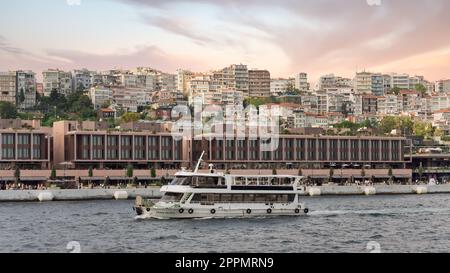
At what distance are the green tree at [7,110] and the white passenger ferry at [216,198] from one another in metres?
35.4

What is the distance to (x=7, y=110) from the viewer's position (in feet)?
211

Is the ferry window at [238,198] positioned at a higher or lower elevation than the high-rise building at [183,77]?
lower

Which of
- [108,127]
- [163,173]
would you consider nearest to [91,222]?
[163,173]

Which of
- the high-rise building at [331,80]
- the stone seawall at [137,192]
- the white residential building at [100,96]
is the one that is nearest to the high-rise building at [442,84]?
the high-rise building at [331,80]

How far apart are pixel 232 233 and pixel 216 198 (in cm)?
706

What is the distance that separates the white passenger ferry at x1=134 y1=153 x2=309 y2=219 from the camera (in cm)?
2975

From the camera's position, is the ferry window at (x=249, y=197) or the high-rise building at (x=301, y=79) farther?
the ferry window at (x=249, y=197)

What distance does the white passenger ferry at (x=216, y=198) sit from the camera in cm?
2975

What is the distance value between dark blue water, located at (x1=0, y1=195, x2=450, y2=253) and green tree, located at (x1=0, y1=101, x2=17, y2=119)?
103ft

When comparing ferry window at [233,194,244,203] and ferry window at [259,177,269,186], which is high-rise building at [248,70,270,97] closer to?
ferry window at [259,177,269,186]

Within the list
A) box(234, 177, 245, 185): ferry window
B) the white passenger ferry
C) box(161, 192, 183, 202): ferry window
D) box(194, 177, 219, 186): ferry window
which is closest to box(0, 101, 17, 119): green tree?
the white passenger ferry

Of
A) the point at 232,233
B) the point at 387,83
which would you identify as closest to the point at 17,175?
the point at 387,83

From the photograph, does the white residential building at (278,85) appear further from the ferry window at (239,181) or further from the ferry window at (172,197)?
the ferry window at (172,197)

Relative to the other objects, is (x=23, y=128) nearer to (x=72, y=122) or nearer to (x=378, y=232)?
(x=72, y=122)
